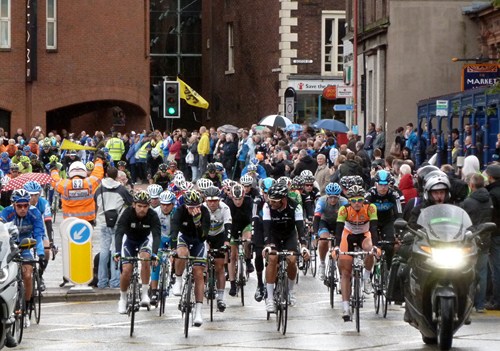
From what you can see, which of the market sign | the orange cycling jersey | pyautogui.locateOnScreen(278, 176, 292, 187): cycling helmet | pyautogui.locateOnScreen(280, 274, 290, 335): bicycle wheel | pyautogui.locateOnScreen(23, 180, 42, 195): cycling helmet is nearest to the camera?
pyautogui.locateOnScreen(280, 274, 290, 335): bicycle wheel

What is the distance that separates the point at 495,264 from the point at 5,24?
44821mm

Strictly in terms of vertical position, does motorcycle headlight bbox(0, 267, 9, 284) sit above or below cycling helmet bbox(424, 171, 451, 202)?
below

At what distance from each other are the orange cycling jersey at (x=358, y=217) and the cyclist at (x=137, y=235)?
240 centimetres

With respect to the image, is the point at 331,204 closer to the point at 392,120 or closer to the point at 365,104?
the point at 392,120

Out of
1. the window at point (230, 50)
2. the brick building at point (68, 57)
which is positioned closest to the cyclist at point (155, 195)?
the brick building at point (68, 57)

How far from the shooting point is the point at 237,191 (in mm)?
22312

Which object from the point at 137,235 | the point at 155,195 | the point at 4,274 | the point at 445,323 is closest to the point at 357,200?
the point at 137,235

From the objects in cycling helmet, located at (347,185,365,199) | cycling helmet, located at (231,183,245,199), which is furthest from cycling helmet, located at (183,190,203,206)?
cycling helmet, located at (231,183,245,199)

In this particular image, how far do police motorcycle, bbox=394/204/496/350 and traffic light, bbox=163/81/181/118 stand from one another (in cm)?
1532

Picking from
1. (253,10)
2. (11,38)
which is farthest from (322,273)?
(253,10)

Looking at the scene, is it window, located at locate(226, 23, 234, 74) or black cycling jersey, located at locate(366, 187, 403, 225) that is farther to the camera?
window, located at locate(226, 23, 234, 74)

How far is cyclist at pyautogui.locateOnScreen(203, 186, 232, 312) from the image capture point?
2060 centimetres

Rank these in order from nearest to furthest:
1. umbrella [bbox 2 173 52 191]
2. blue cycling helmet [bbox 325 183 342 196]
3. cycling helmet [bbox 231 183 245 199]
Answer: cycling helmet [bbox 231 183 245 199], blue cycling helmet [bbox 325 183 342 196], umbrella [bbox 2 173 52 191]

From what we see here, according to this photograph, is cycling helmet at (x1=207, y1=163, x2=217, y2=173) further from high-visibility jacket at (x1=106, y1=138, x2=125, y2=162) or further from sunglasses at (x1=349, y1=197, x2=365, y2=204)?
high-visibility jacket at (x1=106, y1=138, x2=125, y2=162)
